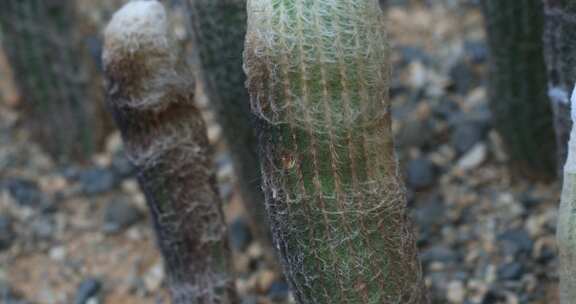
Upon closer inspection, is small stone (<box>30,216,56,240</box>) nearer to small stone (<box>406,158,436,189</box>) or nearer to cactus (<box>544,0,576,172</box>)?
small stone (<box>406,158,436,189</box>)

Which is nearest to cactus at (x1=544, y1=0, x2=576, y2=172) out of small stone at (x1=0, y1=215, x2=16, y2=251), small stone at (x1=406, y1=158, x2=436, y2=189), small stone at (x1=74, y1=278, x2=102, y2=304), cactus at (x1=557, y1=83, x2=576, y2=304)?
cactus at (x1=557, y1=83, x2=576, y2=304)

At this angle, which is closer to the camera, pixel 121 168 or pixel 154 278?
pixel 154 278

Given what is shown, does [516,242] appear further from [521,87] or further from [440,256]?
[521,87]

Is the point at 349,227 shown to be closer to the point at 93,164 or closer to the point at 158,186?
the point at 158,186

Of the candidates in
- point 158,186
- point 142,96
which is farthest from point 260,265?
point 142,96

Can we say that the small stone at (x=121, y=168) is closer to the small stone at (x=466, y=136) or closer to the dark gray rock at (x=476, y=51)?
the small stone at (x=466, y=136)

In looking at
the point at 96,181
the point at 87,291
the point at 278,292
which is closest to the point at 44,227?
the point at 96,181

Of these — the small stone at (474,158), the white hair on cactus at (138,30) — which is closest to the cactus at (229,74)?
the white hair on cactus at (138,30)
